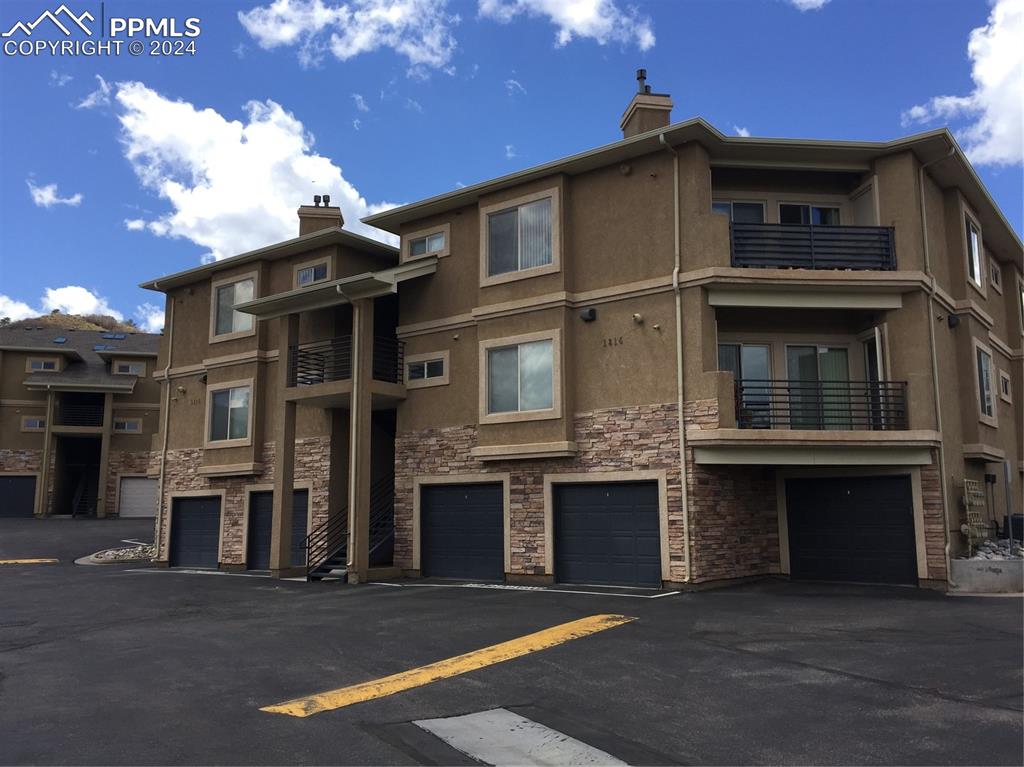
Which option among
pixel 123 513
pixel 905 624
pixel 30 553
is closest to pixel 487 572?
pixel 905 624

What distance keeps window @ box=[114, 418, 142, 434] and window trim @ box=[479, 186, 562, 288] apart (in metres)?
33.3

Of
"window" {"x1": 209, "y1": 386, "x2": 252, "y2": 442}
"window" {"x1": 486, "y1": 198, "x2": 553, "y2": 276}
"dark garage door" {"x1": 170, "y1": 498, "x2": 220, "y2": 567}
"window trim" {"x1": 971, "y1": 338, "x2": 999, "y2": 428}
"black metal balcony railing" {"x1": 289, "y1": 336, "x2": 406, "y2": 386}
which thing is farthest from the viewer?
"dark garage door" {"x1": 170, "y1": 498, "x2": 220, "y2": 567}

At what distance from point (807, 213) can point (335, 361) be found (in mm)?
12252

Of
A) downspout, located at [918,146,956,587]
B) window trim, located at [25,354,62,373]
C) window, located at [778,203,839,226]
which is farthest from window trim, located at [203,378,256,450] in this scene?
window trim, located at [25,354,62,373]

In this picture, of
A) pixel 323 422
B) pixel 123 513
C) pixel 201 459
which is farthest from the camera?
pixel 123 513

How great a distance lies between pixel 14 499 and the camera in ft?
138

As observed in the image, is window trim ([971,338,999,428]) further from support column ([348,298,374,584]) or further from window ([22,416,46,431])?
window ([22,416,46,431])

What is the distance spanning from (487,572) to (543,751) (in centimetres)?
1193

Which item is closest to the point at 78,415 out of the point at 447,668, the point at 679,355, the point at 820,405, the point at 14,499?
the point at 14,499

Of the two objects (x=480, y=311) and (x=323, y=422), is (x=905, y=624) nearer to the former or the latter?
(x=480, y=311)

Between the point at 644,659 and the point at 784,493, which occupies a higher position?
the point at 784,493

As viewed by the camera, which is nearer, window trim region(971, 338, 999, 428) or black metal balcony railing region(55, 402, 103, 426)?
window trim region(971, 338, 999, 428)

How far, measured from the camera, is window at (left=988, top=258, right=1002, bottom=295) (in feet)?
67.8

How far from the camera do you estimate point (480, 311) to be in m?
18.2
